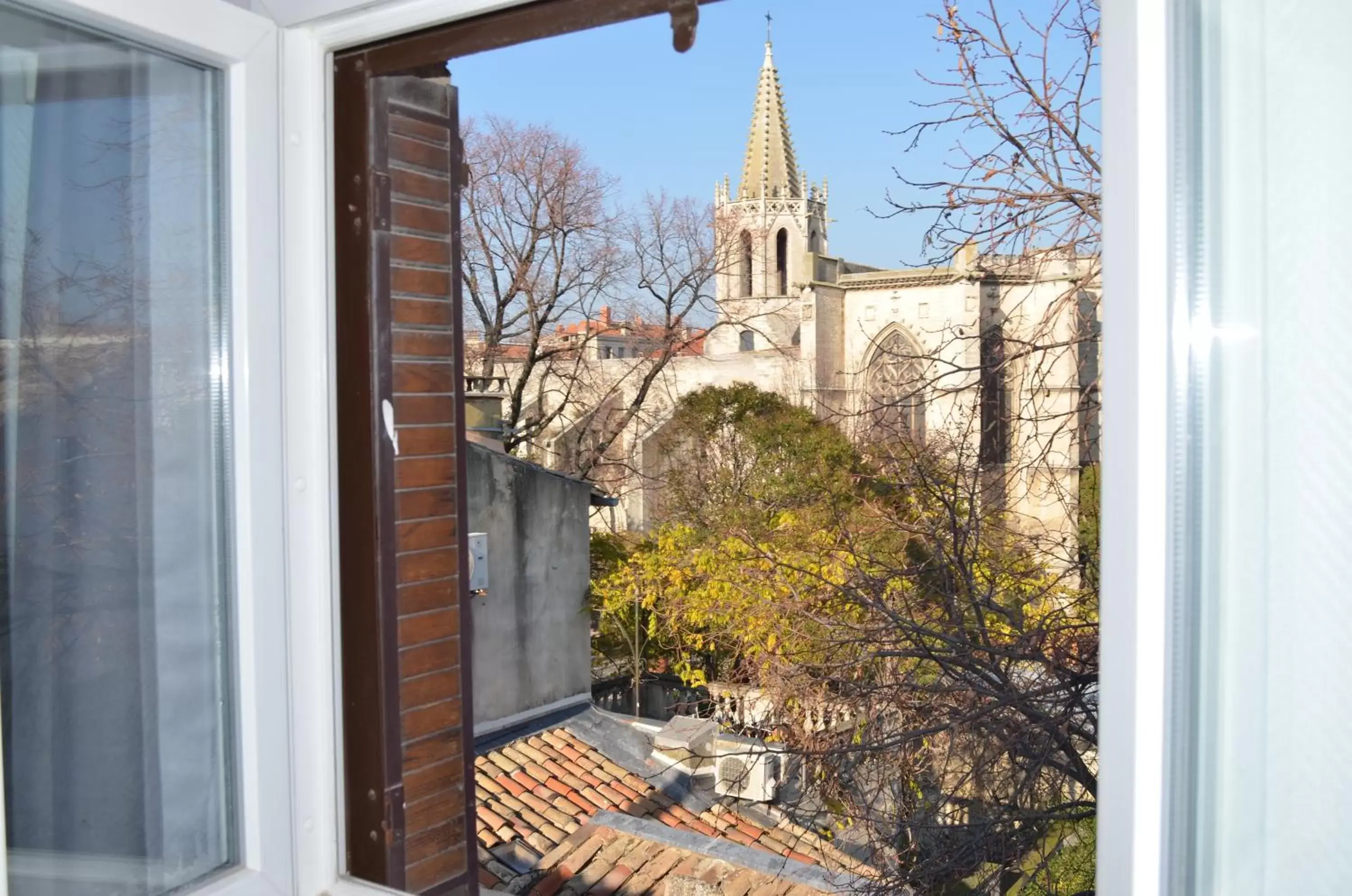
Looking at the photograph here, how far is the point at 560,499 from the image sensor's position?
986cm

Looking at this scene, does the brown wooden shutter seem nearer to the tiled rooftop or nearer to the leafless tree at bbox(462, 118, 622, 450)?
the tiled rooftop

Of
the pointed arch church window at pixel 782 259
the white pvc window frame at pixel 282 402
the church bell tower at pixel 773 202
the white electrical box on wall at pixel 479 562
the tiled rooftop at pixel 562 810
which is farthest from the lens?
the pointed arch church window at pixel 782 259

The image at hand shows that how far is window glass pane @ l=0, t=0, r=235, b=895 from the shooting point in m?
1.22

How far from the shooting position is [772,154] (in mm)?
33188

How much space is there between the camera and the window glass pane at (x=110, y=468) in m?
1.22

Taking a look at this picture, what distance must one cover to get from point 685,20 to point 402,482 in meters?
0.82

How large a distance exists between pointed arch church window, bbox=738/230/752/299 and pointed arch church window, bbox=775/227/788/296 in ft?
2.97

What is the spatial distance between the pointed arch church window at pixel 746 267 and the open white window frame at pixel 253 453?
20252 millimetres

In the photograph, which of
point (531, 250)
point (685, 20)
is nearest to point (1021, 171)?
point (685, 20)

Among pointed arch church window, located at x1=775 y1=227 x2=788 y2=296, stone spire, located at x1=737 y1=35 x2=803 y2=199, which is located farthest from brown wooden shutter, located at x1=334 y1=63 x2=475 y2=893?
stone spire, located at x1=737 y1=35 x2=803 y2=199

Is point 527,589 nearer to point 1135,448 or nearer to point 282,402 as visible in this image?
point 282,402

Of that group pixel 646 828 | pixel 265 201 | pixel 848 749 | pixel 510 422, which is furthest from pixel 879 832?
pixel 510 422

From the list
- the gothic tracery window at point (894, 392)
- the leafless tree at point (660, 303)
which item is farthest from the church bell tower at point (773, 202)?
the gothic tracery window at point (894, 392)

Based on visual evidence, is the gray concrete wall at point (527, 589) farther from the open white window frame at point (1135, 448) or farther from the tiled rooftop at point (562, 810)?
the open white window frame at point (1135, 448)
